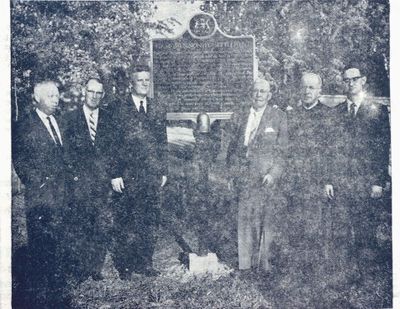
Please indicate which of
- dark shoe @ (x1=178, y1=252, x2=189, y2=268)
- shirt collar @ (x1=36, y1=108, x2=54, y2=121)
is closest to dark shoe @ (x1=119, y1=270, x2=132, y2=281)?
dark shoe @ (x1=178, y1=252, x2=189, y2=268)

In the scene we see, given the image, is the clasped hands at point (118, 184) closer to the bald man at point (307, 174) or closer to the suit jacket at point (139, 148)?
the suit jacket at point (139, 148)

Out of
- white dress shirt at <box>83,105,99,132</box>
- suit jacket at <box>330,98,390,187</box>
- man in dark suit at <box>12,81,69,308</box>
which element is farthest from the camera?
suit jacket at <box>330,98,390,187</box>

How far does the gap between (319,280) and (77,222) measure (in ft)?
8.81

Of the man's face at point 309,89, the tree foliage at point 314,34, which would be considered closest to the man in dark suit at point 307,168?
the man's face at point 309,89

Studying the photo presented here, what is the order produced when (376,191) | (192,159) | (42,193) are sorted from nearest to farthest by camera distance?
(42,193)
(192,159)
(376,191)

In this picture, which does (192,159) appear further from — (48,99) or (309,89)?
(48,99)

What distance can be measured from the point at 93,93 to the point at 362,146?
2.99m

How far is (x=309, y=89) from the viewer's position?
5293 mm

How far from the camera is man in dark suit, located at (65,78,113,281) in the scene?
5141 millimetres

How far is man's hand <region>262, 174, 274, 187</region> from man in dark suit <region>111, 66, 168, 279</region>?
1.08m

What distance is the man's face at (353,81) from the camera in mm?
5324

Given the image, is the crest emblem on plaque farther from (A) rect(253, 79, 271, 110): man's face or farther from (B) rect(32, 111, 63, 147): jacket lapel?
(B) rect(32, 111, 63, 147): jacket lapel

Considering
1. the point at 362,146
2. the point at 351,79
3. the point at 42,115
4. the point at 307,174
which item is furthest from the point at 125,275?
the point at 351,79

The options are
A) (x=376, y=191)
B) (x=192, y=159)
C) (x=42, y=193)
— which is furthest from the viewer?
(x=376, y=191)
